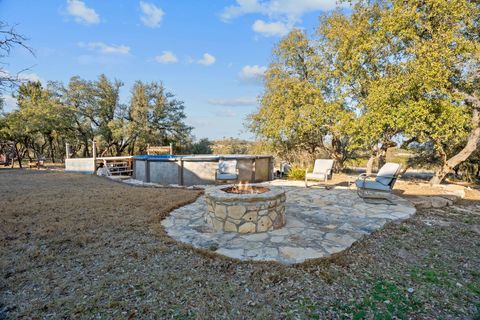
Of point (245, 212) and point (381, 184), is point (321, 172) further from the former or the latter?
point (245, 212)

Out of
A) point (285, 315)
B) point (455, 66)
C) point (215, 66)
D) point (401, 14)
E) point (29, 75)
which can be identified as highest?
point (215, 66)

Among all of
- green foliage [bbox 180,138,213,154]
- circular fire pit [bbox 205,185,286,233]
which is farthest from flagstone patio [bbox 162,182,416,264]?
green foliage [bbox 180,138,213,154]

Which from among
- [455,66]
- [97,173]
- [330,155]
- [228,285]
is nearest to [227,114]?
[330,155]

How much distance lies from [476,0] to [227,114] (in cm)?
1530

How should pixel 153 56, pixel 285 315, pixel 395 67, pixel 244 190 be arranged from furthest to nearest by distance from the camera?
pixel 153 56 < pixel 395 67 < pixel 244 190 < pixel 285 315

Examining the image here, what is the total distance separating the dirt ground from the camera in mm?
1957

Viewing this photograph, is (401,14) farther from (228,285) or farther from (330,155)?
(228,285)

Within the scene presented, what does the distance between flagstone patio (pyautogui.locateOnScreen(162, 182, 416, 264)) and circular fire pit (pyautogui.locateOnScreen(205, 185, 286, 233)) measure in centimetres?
12

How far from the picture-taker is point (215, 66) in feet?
48.8

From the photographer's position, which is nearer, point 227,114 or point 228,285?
point 228,285

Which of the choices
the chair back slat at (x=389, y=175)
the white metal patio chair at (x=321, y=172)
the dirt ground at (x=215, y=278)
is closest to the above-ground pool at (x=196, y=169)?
the white metal patio chair at (x=321, y=172)

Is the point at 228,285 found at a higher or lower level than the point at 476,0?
lower

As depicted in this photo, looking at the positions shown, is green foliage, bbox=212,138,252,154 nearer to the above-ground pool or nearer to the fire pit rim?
the above-ground pool

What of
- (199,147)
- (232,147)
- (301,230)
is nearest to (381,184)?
Result: (301,230)
